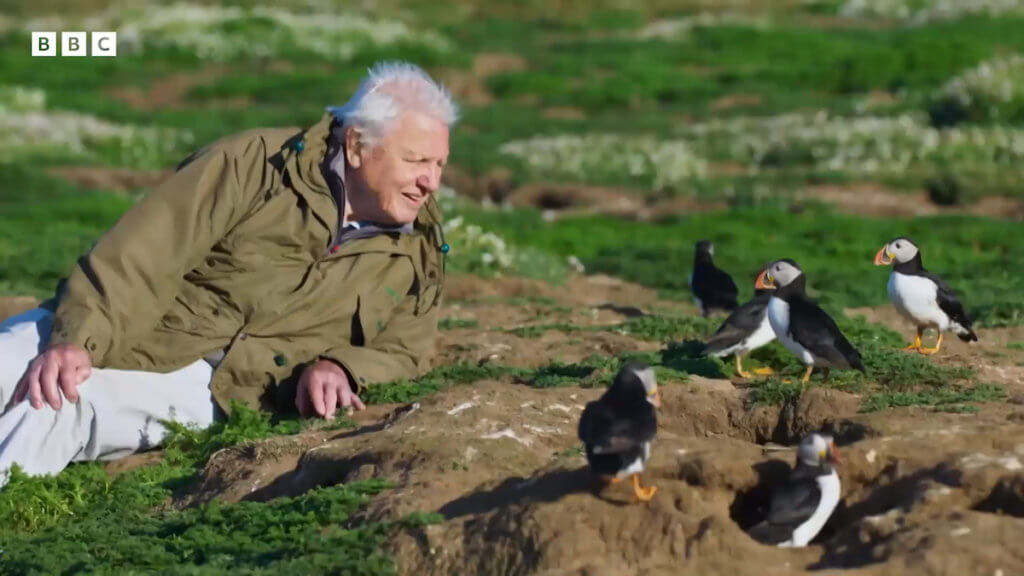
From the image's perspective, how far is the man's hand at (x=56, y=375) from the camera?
8.57 m

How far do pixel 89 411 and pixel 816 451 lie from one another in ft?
13.8

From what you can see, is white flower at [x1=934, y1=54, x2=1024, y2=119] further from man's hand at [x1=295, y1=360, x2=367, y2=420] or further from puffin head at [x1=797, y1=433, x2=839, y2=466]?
puffin head at [x1=797, y1=433, x2=839, y2=466]

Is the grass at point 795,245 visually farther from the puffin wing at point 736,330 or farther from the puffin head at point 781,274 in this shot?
the puffin wing at point 736,330

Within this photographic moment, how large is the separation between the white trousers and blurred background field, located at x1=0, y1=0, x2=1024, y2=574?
0.21 m

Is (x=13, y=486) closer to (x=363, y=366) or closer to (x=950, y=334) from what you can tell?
(x=363, y=366)

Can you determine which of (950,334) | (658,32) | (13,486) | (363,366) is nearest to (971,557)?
(363,366)

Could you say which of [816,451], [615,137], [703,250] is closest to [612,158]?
[615,137]

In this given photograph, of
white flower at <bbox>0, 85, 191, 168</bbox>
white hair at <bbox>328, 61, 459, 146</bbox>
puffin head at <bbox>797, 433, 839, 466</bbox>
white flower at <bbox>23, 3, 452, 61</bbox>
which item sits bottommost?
white flower at <bbox>0, 85, 191, 168</bbox>

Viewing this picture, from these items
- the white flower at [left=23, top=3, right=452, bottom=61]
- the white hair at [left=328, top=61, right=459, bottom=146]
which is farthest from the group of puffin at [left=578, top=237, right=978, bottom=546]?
the white flower at [left=23, top=3, right=452, bottom=61]

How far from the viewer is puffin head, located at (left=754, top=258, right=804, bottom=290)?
1016 cm

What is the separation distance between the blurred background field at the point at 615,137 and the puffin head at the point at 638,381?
49.2 inches

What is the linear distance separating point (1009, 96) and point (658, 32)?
18463 millimetres

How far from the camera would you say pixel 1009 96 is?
28.4 meters

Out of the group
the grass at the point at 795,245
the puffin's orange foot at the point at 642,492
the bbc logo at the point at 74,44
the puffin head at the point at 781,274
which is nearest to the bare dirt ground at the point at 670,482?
the puffin's orange foot at the point at 642,492
